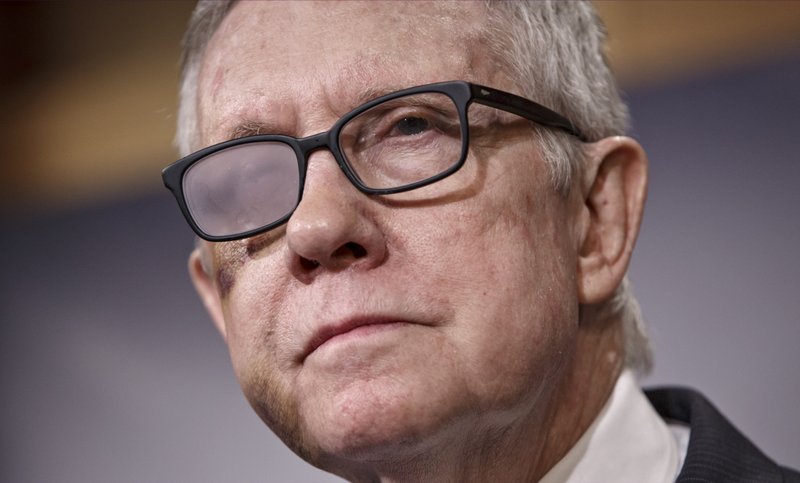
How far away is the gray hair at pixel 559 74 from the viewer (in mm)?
1382

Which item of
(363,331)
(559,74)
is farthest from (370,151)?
(559,74)

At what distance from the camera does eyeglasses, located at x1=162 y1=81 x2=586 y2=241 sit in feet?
4.06

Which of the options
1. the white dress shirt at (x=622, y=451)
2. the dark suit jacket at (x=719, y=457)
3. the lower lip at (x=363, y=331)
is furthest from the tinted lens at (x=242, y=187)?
the dark suit jacket at (x=719, y=457)

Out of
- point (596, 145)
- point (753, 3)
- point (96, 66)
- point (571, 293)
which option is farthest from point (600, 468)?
point (96, 66)

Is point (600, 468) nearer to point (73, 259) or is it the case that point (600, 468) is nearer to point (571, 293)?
point (571, 293)

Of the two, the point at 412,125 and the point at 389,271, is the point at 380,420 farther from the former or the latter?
the point at 412,125

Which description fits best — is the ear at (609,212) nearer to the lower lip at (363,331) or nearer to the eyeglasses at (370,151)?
the eyeglasses at (370,151)

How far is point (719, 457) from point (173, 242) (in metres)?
1.84

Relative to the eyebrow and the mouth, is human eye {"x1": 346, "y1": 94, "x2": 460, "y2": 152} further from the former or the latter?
the mouth

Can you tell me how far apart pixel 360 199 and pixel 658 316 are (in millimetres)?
1189

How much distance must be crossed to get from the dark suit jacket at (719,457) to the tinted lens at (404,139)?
1.96 feet

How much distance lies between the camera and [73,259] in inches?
113

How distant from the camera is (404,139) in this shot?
1273 millimetres

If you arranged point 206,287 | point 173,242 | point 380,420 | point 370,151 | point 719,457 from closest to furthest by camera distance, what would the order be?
point 380,420 < point 370,151 < point 719,457 < point 206,287 < point 173,242
